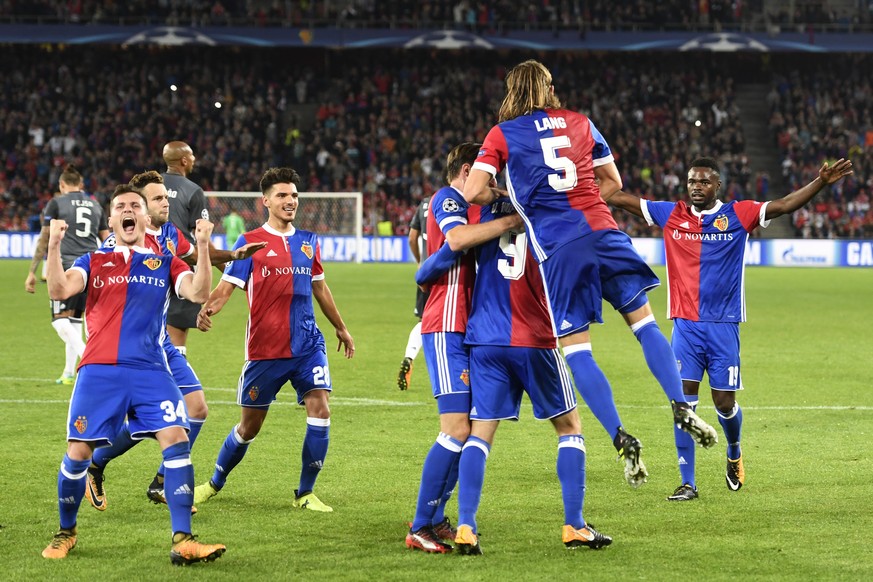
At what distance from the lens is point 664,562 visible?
18.6 feet

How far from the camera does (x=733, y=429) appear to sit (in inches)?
297

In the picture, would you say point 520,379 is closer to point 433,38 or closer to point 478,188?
point 478,188

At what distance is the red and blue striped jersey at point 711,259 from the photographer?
7.62 m

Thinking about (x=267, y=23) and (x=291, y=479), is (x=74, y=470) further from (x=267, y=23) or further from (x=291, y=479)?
(x=267, y=23)

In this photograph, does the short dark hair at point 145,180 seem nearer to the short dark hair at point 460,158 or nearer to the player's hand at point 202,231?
the player's hand at point 202,231

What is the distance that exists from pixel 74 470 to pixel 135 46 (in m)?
40.9

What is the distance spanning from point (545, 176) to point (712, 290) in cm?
228

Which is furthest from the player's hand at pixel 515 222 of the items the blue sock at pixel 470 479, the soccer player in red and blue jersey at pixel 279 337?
the soccer player in red and blue jersey at pixel 279 337

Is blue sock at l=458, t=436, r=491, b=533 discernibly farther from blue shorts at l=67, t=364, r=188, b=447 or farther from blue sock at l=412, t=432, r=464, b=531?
blue shorts at l=67, t=364, r=188, b=447

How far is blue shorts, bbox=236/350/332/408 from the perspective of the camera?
6.93 meters

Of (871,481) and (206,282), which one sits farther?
(871,481)

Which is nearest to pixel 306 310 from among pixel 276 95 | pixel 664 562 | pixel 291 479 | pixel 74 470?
pixel 291 479

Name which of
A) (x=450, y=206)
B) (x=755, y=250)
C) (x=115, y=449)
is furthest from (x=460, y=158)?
(x=755, y=250)

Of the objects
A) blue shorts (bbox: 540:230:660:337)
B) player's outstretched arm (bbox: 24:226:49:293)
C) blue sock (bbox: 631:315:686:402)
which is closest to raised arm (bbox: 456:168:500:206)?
blue shorts (bbox: 540:230:660:337)
